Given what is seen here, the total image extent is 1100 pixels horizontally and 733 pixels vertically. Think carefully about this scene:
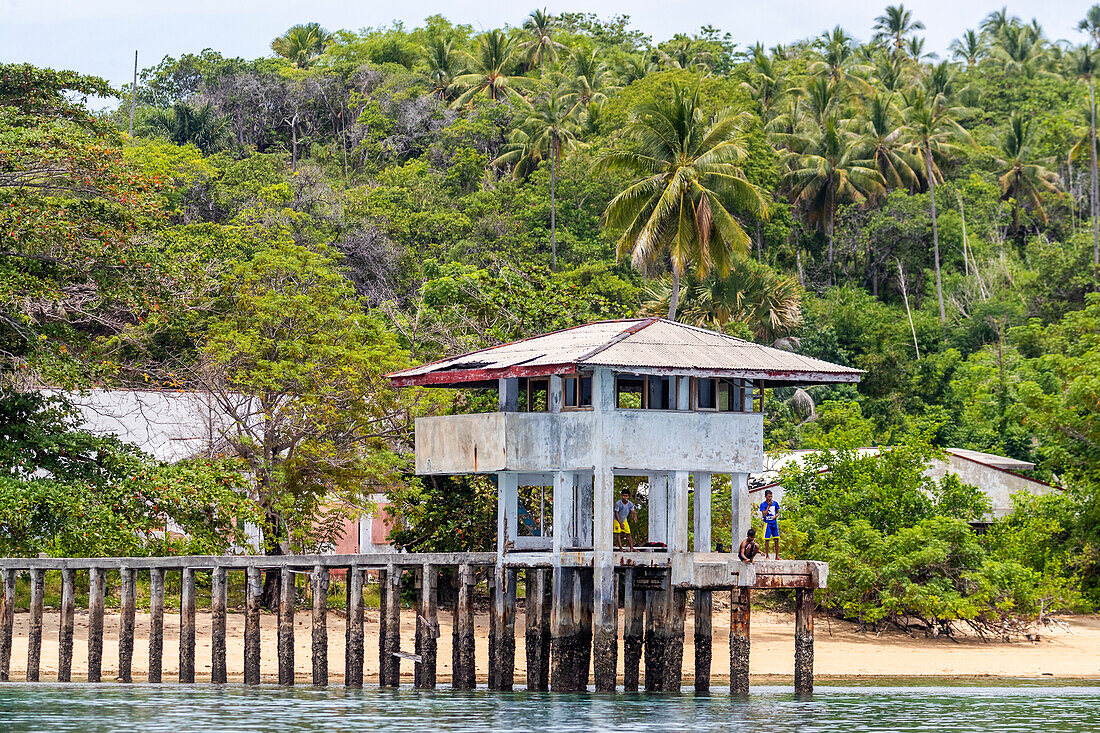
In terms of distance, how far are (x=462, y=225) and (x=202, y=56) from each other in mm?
24326

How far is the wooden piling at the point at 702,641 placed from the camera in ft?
88.6

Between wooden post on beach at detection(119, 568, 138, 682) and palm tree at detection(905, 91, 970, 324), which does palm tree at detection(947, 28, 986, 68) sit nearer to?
palm tree at detection(905, 91, 970, 324)

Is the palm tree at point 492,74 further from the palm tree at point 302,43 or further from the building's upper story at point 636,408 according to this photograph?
the building's upper story at point 636,408

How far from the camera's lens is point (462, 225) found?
64.8 m

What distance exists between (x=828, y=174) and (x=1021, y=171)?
10652mm

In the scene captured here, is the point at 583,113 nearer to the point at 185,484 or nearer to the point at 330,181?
the point at 330,181

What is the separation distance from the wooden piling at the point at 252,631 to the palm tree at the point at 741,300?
29.5 m

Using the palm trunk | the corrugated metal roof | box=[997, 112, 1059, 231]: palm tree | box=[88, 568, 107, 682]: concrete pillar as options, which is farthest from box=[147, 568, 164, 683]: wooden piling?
box=[997, 112, 1059, 231]: palm tree

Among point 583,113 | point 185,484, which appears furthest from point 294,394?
point 583,113

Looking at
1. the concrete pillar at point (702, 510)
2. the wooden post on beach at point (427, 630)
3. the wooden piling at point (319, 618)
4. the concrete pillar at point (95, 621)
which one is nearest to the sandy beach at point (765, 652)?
the concrete pillar at point (95, 621)

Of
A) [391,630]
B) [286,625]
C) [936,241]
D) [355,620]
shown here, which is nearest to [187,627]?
[286,625]

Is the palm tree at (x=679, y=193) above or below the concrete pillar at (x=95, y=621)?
above

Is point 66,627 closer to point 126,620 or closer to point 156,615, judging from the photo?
point 126,620

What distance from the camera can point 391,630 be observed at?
29.0 m
